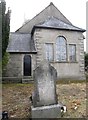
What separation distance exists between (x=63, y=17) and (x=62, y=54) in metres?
8.48

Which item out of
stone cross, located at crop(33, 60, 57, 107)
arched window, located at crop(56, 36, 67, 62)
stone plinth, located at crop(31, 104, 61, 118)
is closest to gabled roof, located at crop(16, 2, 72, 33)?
arched window, located at crop(56, 36, 67, 62)

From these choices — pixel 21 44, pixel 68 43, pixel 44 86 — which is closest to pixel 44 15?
pixel 21 44

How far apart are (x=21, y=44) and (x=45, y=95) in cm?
1348

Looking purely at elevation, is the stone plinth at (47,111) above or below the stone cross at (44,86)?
below

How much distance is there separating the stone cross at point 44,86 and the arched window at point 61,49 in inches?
460

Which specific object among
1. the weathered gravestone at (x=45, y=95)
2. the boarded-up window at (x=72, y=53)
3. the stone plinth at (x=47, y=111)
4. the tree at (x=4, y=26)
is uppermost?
the tree at (x=4, y=26)

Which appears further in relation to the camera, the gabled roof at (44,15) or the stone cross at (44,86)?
the gabled roof at (44,15)

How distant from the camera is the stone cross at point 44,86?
283 inches

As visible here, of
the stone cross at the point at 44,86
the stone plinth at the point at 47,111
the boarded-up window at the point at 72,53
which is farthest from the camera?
the boarded-up window at the point at 72,53

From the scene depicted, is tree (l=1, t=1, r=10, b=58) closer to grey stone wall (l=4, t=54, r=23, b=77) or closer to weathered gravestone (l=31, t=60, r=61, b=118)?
grey stone wall (l=4, t=54, r=23, b=77)

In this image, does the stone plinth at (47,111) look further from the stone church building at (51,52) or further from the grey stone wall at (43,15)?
the grey stone wall at (43,15)

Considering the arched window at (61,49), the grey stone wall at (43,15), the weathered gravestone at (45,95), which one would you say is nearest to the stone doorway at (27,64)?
the arched window at (61,49)

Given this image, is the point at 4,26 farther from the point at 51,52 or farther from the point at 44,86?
the point at 44,86

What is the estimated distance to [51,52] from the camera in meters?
19.0
